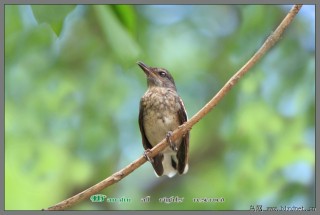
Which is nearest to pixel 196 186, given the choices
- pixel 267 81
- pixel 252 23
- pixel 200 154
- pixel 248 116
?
pixel 200 154

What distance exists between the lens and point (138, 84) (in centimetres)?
705

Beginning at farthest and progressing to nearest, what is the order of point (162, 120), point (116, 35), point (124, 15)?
point (162, 120) → point (124, 15) → point (116, 35)

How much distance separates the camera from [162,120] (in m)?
5.53

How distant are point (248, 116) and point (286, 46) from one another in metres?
0.97

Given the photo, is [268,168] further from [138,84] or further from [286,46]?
[138,84]

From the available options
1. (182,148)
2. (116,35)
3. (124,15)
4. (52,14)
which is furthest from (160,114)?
(52,14)

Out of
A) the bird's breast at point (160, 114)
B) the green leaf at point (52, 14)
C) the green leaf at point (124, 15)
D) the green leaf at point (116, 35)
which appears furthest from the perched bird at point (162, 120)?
the green leaf at point (52, 14)

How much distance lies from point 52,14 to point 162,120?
255 cm

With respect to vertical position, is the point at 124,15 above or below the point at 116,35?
above

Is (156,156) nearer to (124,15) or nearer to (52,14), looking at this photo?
(124,15)

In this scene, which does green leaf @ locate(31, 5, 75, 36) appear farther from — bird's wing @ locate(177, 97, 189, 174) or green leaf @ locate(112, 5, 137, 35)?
bird's wing @ locate(177, 97, 189, 174)

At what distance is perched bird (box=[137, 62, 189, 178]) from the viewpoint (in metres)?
5.51

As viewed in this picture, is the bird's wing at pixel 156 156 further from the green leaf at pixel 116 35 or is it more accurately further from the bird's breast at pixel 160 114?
the green leaf at pixel 116 35

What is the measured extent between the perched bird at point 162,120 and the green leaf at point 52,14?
7.30ft
